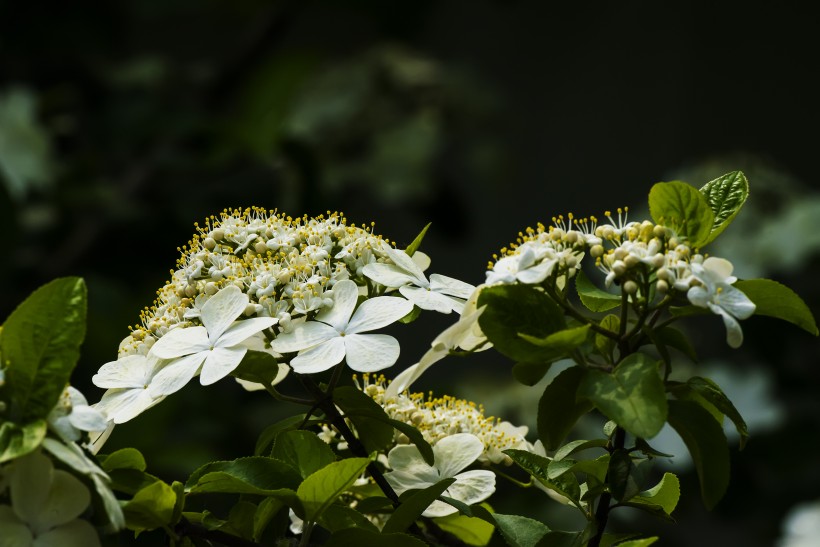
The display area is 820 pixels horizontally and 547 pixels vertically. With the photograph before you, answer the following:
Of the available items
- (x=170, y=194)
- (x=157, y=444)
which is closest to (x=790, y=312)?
(x=157, y=444)

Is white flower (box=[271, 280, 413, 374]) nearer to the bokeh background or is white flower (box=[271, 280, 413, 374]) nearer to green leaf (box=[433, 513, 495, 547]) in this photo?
green leaf (box=[433, 513, 495, 547])

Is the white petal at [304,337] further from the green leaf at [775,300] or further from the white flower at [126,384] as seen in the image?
the green leaf at [775,300]

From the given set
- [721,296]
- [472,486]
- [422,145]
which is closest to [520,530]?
[472,486]

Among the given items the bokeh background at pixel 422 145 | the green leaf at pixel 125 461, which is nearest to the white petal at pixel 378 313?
the green leaf at pixel 125 461

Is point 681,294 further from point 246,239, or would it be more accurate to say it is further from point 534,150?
point 534,150

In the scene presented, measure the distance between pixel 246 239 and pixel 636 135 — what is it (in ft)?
8.07

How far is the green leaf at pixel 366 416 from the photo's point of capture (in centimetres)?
48

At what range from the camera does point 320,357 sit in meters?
0.45

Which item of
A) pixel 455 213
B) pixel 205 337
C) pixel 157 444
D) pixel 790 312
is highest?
pixel 790 312

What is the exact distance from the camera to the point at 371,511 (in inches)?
19.8

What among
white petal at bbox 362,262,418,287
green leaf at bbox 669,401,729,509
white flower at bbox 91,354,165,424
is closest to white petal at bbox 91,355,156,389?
white flower at bbox 91,354,165,424

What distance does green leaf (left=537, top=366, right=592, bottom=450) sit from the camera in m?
0.45

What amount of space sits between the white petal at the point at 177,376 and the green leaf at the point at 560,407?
0.14 meters

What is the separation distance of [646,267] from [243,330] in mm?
168
